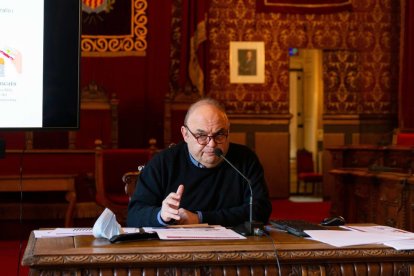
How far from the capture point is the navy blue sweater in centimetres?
286

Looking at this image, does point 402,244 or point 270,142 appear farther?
point 270,142

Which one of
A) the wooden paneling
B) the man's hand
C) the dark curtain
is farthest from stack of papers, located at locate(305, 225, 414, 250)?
the dark curtain

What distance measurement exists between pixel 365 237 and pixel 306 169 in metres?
8.09

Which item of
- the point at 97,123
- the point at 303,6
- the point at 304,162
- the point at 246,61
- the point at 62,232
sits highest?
the point at 303,6

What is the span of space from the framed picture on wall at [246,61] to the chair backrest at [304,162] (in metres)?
1.65

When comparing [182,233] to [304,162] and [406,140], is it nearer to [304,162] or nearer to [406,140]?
[406,140]

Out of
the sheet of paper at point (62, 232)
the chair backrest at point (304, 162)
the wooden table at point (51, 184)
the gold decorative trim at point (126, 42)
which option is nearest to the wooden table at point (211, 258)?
the sheet of paper at point (62, 232)

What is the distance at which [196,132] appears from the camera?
2.84 metres

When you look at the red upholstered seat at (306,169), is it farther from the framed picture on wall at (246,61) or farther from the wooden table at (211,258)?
the wooden table at (211,258)

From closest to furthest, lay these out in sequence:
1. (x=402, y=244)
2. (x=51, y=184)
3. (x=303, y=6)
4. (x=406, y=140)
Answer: (x=402, y=244) → (x=51, y=184) → (x=406, y=140) → (x=303, y=6)

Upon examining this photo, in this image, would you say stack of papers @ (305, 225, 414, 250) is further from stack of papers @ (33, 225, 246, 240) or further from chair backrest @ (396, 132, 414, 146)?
chair backrest @ (396, 132, 414, 146)

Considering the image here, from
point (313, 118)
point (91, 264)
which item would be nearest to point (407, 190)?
point (91, 264)

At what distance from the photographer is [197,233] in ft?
7.48

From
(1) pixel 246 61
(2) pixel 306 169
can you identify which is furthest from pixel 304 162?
(1) pixel 246 61
